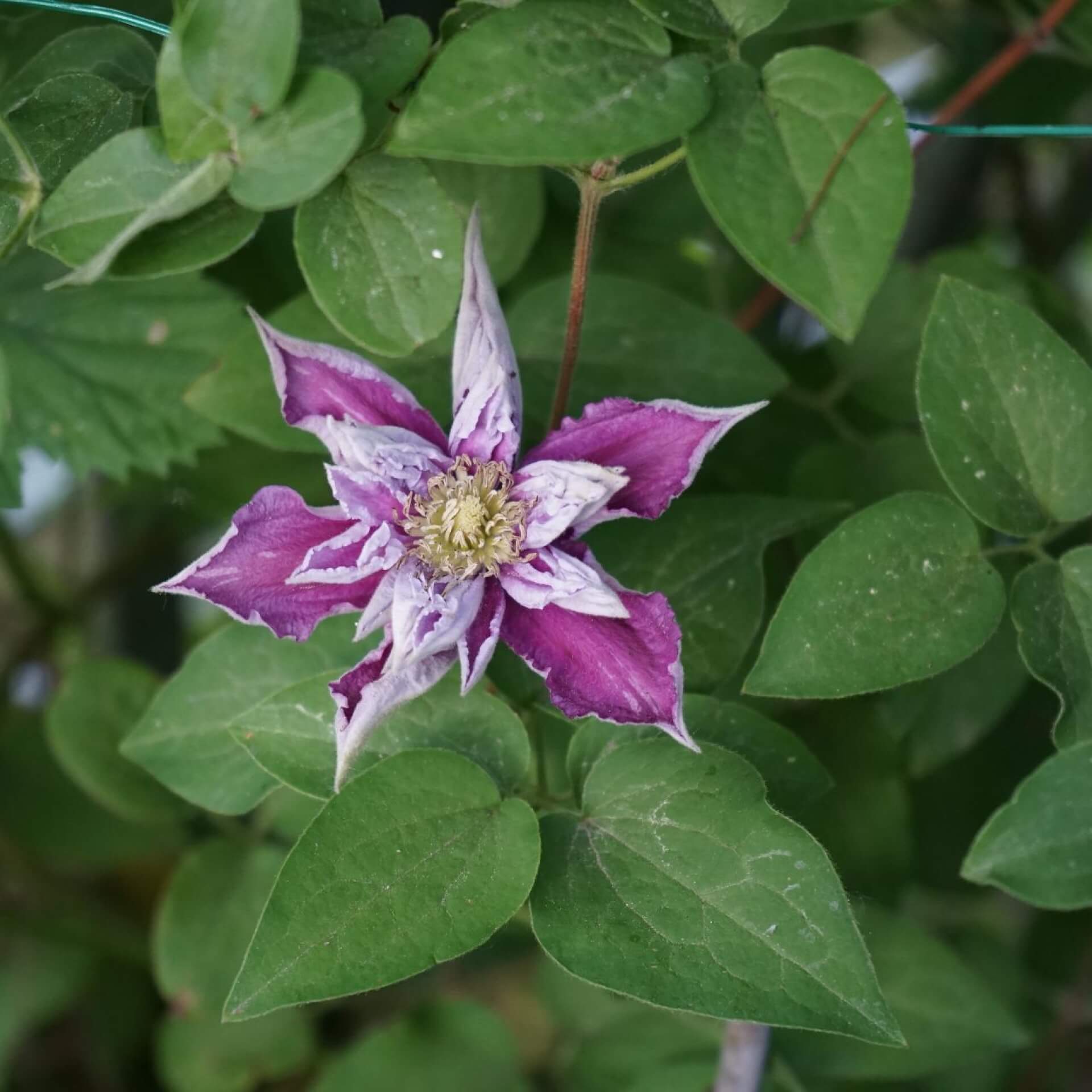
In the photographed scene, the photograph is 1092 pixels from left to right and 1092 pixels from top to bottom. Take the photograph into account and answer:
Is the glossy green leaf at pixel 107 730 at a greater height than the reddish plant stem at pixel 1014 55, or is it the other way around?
the reddish plant stem at pixel 1014 55

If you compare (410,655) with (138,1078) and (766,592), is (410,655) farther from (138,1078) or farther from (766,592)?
(138,1078)

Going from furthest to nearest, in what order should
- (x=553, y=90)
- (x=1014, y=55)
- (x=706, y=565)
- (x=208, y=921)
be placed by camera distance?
(x=208, y=921), (x=1014, y=55), (x=706, y=565), (x=553, y=90)

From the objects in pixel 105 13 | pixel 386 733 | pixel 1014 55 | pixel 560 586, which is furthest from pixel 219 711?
pixel 1014 55

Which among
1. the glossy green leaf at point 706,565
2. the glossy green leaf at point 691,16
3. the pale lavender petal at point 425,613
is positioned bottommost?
the glossy green leaf at point 706,565

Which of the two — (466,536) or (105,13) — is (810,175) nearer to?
(466,536)

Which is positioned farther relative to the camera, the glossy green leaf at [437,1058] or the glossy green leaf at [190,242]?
the glossy green leaf at [437,1058]

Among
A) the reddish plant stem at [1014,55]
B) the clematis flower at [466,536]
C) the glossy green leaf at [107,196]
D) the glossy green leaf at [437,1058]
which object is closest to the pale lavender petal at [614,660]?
the clematis flower at [466,536]

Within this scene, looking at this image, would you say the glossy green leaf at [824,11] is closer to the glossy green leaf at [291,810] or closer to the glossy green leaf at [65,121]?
the glossy green leaf at [65,121]
